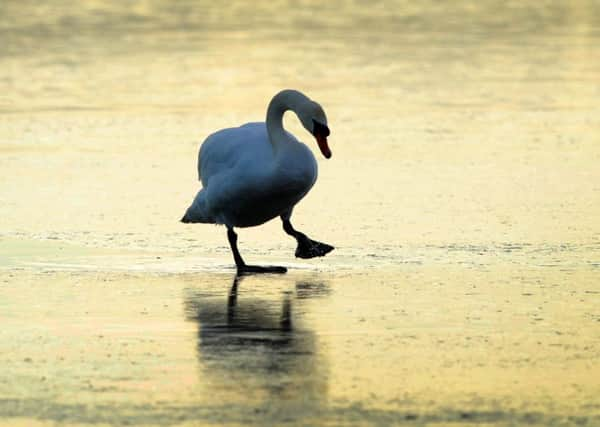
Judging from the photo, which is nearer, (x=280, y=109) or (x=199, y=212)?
(x=280, y=109)

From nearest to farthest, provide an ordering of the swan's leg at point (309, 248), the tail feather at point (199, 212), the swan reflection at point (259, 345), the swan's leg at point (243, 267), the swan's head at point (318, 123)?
Answer: the swan reflection at point (259, 345)
the swan's head at point (318, 123)
the swan's leg at point (243, 267)
the swan's leg at point (309, 248)
the tail feather at point (199, 212)

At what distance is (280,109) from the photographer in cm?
1187

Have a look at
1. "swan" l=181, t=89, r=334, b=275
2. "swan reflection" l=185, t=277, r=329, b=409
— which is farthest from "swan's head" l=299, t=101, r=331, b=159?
"swan reflection" l=185, t=277, r=329, b=409

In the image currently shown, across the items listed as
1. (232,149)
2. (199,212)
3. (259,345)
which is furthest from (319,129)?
(259,345)

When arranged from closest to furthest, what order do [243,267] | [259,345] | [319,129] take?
1. [259,345]
2. [319,129]
3. [243,267]

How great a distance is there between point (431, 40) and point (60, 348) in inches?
777

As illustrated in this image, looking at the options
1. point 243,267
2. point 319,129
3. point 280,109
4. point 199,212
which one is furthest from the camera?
point 199,212

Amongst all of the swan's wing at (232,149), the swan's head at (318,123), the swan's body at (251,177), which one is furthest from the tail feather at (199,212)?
the swan's head at (318,123)

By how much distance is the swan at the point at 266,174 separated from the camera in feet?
37.5

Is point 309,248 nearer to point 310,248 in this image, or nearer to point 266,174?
point 310,248

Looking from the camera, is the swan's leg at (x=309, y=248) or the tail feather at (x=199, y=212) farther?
the tail feather at (x=199, y=212)

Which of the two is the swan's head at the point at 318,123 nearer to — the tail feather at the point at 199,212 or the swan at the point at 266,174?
the swan at the point at 266,174

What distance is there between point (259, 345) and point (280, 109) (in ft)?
9.96

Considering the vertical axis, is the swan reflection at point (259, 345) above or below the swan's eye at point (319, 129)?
below
